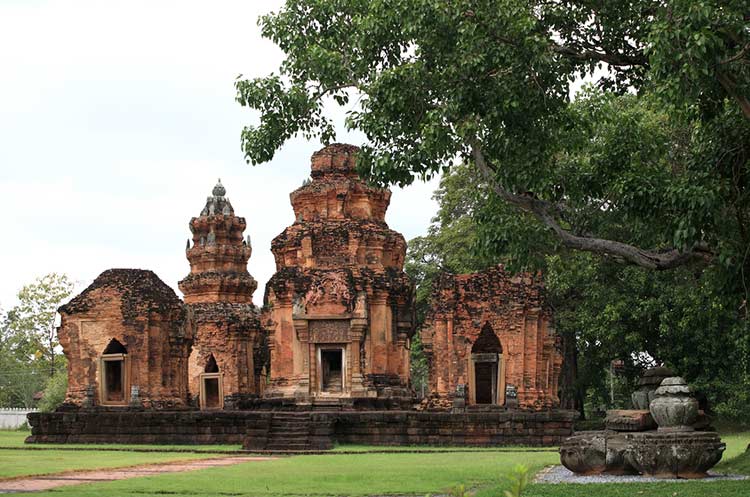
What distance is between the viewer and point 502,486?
11.9 m

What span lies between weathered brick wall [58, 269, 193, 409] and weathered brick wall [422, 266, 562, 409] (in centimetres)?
781

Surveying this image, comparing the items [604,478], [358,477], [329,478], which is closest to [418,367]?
[358,477]

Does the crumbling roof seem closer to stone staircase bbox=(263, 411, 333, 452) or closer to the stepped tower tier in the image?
stone staircase bbox=(263, 411, 333, 452)

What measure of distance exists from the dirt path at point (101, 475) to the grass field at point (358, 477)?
52 centimetres

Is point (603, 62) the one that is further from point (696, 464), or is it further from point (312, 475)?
point (312, 475)

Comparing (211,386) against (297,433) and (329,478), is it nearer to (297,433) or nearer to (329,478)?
(297,433)

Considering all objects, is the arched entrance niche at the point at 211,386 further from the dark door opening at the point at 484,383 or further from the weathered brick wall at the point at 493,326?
the weathered brick wall at the point at 493,326

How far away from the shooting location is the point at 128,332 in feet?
94.5

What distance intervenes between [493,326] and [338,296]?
184 inches

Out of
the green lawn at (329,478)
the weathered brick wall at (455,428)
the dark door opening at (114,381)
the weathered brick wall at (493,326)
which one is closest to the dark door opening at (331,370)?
the weathered brick wall at (493,326)

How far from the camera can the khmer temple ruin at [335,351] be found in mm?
24281

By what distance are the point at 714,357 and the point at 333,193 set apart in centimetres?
1215

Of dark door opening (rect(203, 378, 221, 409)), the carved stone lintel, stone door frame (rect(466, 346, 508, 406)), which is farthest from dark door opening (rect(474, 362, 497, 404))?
dark door opening (rect(203, 378, 221, 409))

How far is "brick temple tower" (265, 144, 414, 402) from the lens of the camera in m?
28.7
